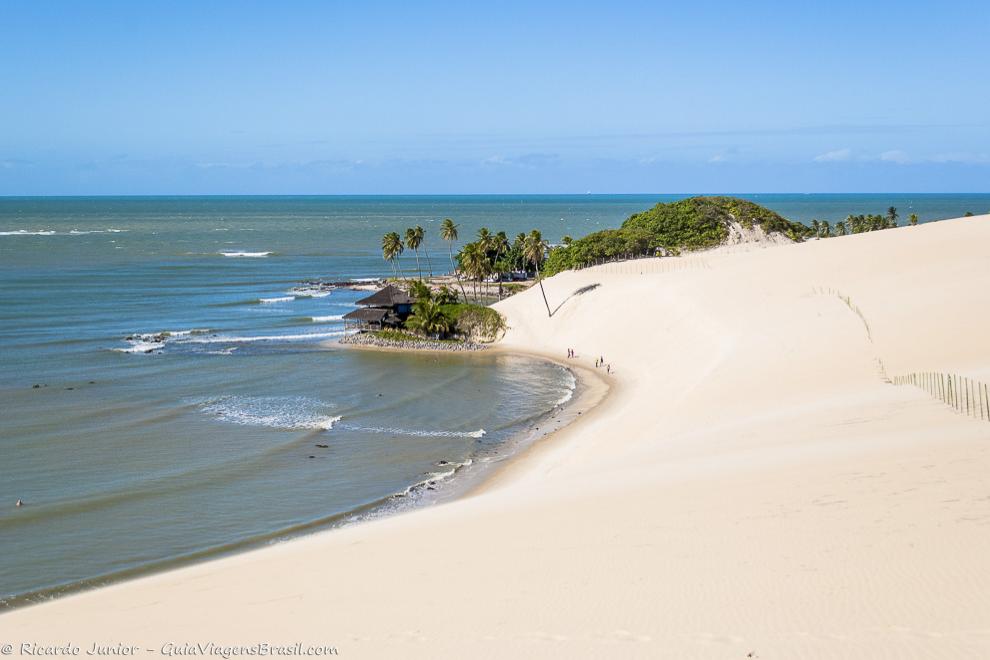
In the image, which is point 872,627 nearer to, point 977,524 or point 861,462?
point 977,524

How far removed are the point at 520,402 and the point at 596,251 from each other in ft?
130

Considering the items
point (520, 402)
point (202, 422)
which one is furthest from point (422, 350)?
point (202, 422)

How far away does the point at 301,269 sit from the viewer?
358 feet

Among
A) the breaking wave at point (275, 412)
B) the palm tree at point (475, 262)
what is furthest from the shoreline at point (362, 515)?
the palm tree at point (475, 262)

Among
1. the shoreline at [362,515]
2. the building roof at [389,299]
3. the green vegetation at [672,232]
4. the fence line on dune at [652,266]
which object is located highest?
the green vegetation at [672,232]

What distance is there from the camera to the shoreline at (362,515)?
67.6 feet

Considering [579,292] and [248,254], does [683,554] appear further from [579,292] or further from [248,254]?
[248,254]

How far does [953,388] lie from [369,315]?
39.6 metres

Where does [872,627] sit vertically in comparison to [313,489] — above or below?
above

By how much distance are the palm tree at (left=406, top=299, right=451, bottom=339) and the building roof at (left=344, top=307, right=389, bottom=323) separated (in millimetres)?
1914

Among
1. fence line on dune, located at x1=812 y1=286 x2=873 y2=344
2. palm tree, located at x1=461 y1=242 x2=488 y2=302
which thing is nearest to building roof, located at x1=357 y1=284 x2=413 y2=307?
palm tree, located at x1=461 y1=242 x2=488 y2=302

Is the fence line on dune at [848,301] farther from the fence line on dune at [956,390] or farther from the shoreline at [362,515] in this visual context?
the shoreline at [362,515]

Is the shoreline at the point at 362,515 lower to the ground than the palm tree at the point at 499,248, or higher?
lower

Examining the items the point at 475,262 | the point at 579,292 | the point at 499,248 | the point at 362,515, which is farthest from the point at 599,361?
the point at 499,248
